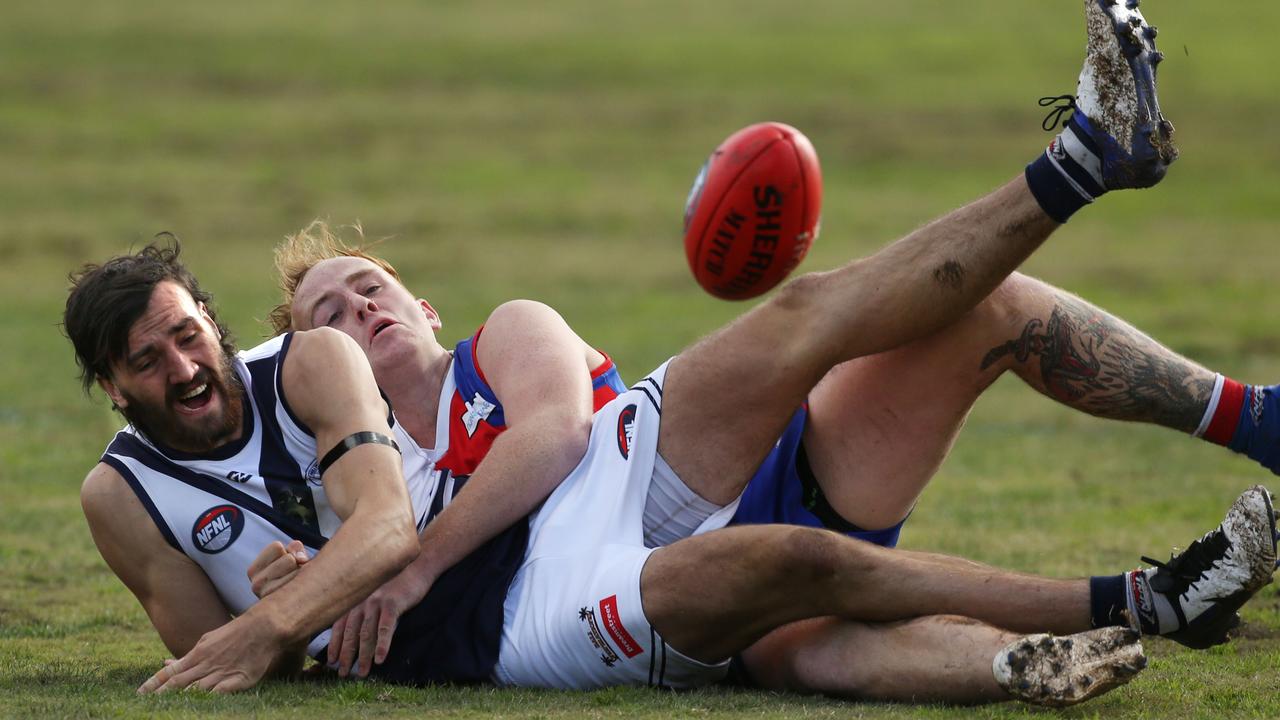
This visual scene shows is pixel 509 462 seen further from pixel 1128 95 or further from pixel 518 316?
pixel 1128 95

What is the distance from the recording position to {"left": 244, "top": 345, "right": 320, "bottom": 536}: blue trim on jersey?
17.4 ft

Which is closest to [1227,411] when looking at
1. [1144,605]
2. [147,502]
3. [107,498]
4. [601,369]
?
[1144,605]

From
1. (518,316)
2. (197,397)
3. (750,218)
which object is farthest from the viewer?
(750,218)

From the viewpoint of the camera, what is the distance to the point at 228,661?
16.1 ft

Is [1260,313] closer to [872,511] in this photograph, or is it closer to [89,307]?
[872,511]

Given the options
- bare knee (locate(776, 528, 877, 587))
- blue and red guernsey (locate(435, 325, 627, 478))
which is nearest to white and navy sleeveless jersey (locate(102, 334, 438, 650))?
blue and red guernsey (locate(435, 325, 627, 478))

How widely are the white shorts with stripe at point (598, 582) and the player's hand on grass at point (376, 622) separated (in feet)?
1.03

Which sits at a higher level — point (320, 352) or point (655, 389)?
point (320, 352)

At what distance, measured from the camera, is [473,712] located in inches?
186

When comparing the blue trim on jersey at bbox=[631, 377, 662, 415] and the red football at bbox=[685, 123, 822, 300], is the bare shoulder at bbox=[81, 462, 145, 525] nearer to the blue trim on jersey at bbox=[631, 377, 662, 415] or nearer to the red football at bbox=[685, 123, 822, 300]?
the blue trim on jersey at bbox=[631, 377, 662, 415]

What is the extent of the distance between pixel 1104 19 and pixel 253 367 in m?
2.91

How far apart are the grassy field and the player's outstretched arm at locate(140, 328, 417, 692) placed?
0.15m

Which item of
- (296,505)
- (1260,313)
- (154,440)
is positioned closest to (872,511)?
(296,505)

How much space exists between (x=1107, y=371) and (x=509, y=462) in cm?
194
